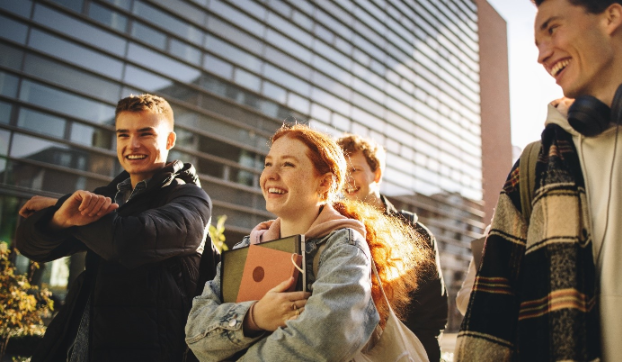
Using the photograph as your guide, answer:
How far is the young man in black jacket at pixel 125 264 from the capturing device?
1.93m

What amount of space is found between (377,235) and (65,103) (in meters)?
14.3

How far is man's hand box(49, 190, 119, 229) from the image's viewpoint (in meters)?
1.90

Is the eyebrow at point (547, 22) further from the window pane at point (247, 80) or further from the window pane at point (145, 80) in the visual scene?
the window pane at point (247, 80)

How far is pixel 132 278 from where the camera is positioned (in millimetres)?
2066

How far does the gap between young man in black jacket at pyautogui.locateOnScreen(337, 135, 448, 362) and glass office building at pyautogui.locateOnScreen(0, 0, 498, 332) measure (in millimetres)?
3141

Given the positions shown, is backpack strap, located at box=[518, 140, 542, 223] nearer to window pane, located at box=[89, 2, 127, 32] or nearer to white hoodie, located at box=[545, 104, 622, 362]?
white hoodie, located at box=[545, 104, 622, 362]

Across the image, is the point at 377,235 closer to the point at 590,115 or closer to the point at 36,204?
the point at 590,115

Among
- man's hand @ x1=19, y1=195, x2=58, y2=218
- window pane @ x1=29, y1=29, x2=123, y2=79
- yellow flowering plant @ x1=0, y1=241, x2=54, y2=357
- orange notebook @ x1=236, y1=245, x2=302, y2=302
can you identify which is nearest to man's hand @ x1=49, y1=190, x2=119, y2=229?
man's hand @ x1=19, y1=195, x2=58, y2=218

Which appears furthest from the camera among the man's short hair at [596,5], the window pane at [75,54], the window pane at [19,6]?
the window pane at [75,54]

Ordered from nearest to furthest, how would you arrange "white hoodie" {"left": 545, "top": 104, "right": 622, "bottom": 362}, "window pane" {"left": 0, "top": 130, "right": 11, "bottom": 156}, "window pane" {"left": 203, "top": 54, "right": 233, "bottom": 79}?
"white hoodie" {"left": 545, "top": 104, "right": 622, "bottom": 362} < "window pane" {"left": 0, "top": 130, "right": 11, "bottom": 156} < "window pane" {"left": 203, "top": 54, "right": 233, "bottom": 79}

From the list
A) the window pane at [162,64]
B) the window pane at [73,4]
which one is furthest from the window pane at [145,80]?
the window pane at [73,4]

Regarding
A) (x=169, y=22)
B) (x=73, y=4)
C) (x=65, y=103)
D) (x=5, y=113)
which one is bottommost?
(x=5, y=113)

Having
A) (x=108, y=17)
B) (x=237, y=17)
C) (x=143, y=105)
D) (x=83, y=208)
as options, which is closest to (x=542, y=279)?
(x=83, y=208)

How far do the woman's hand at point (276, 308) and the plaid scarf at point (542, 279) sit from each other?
510mm
